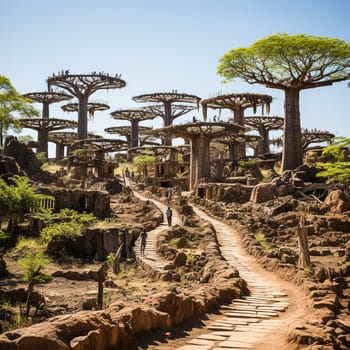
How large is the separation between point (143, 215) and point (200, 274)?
1434 centimetres

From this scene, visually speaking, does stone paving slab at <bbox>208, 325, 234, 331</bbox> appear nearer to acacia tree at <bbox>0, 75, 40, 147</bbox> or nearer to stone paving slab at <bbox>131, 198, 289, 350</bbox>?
stone paving slab at <bbox>131, 198, 289, 350</bbox>

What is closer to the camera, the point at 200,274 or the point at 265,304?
the point at 265,304

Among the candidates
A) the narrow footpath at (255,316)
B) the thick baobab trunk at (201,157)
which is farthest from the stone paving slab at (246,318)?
the thick baobab trunk at (201,157)

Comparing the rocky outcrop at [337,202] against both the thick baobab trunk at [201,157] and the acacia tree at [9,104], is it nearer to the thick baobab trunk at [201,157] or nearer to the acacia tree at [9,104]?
the thick baobab trunk at [201,157]

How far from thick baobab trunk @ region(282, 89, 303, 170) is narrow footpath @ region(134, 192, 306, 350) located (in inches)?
833

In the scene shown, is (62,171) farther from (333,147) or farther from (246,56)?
(333,147)

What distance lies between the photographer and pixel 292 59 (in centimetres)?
3756

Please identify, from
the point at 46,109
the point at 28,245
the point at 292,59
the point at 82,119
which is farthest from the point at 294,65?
the point at 46,109

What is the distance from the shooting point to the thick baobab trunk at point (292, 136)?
122 feet

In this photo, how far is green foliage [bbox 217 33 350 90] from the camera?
36.8 meters

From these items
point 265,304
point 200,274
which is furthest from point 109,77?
point 265,304

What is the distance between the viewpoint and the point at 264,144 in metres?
68.5

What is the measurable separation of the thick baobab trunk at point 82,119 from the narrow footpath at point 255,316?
4818 cm

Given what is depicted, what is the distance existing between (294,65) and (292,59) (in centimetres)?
53
